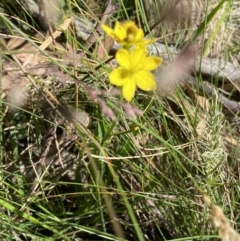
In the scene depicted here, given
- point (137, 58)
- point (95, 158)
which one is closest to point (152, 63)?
point (137, 58)

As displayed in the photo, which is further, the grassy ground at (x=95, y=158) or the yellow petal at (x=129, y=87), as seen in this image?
the grassy ground at (x=95, y=158)

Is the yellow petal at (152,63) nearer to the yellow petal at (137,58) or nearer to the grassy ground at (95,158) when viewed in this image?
the yellow petal at (137,58)

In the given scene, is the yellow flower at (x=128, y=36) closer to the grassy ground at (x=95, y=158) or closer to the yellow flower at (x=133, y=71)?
the yellow flower at (x=133, y=71)

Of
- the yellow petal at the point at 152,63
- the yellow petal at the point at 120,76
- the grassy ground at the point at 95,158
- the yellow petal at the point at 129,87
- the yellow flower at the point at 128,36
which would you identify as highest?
the yellow flower at the point at 128,36

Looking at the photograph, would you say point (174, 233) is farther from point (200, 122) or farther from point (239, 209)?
point (200, 122)

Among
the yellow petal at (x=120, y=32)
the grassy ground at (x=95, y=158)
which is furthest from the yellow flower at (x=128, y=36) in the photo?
the grassy ground at (x=95, y=158)

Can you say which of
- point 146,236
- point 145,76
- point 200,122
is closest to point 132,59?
point 145,76

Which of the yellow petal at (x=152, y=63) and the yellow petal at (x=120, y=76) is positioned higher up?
the yellow petal at (x=152, y=63)

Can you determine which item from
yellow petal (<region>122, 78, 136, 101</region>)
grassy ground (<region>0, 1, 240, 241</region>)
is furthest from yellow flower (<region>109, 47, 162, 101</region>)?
grassy ground (<region>0, 1, 240, 241</region>)
